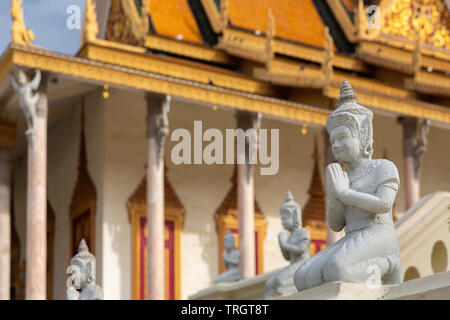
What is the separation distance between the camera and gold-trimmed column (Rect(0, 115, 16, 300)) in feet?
57.0

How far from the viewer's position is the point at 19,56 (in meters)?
16.5

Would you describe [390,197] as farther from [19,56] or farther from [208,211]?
[208,211]

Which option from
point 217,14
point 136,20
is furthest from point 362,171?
point 217,14

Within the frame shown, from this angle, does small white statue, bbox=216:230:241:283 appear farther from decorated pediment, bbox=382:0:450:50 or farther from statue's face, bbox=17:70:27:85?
decorated pediment, bbox=382:0:450:50

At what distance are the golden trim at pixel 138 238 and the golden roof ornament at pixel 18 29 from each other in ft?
12.5

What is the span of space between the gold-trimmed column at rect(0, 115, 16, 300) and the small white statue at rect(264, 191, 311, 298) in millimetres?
7774

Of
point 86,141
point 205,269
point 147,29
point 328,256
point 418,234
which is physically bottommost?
point 328,256

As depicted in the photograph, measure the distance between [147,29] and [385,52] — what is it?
5156 millimetres

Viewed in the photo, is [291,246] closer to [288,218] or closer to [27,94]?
[288,218]

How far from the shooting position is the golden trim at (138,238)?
1872 centimetres

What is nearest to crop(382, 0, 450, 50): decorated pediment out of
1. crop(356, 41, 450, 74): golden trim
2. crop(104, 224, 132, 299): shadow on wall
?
crop(356, 41, 450, 74): golden trim

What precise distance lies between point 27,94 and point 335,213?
1101cm

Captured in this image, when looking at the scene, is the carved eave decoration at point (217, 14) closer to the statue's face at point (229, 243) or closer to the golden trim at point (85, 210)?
the golden trim at point (85, 210)
